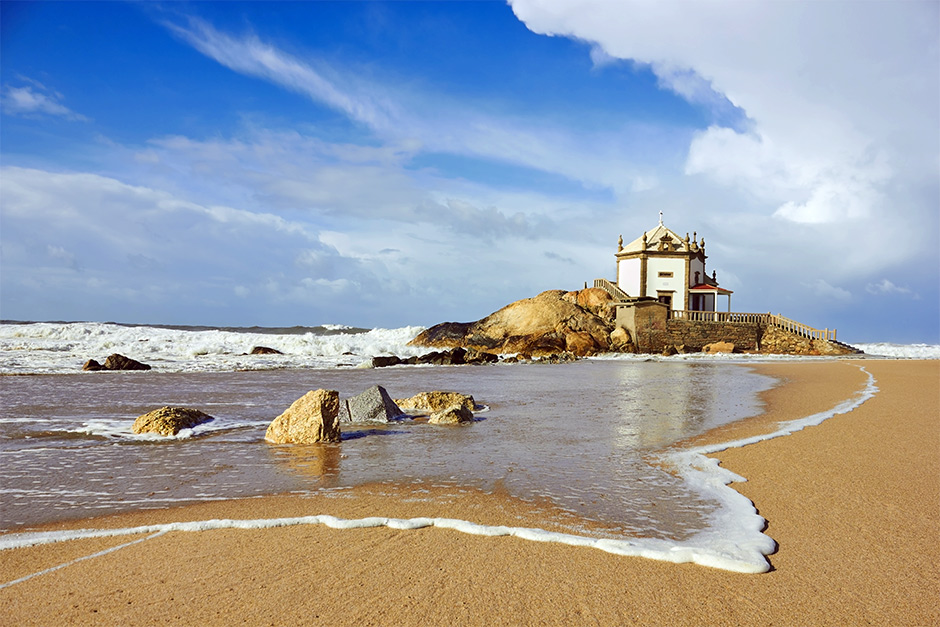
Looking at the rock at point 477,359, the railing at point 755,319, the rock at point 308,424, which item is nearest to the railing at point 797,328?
the railing at point 755,319

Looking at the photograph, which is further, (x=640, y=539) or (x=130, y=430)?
(x=130, y=430)

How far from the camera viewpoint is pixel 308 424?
6309 millimetres

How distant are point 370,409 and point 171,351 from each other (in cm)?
1997

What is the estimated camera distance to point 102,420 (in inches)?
295

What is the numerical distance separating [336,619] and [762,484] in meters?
3.53

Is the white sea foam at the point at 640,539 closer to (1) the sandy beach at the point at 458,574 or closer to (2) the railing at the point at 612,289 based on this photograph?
(1) the sandy beach at the point at 458,574

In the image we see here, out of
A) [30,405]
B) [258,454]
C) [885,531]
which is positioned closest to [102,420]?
[30,405]

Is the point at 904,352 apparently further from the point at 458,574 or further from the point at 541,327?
the point at 458,574

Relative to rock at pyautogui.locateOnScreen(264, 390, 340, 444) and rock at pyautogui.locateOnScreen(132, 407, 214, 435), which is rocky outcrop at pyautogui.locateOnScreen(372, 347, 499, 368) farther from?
rock at pyautogui.locateOnScreen(264, 390, 340, 444)

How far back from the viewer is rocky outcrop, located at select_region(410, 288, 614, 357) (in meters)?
34.9

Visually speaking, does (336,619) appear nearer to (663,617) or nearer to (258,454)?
(663,617)

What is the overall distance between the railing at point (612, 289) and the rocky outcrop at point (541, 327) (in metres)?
0.60

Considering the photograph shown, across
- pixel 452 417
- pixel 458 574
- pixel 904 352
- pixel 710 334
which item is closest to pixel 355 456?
pixel 452 417

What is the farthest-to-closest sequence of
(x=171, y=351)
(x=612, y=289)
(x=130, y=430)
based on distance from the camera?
1. (x=612, y=289)
2. (x=171, y=351)
3. (x=130, y=430)
